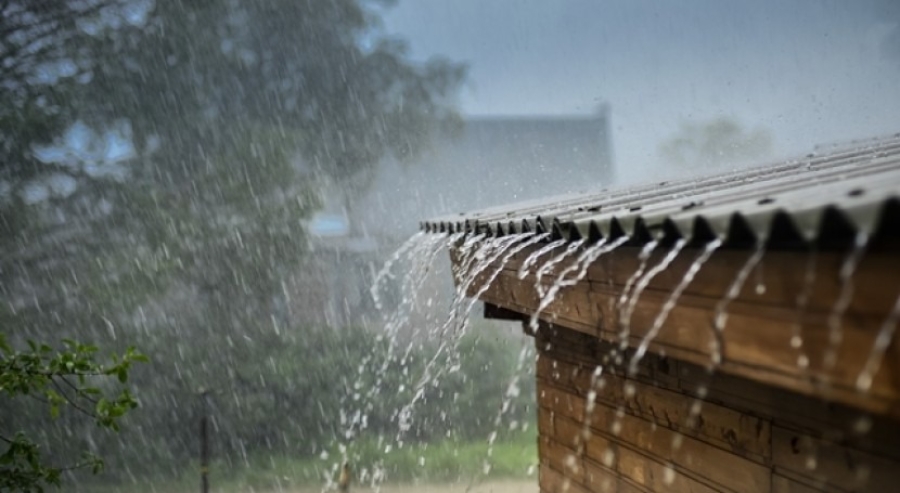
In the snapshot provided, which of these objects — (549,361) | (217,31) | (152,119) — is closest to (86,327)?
(152,119)

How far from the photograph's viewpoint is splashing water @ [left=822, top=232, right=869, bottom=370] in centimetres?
97

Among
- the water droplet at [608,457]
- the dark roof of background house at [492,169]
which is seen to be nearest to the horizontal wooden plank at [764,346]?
the water droplet at [608,457]

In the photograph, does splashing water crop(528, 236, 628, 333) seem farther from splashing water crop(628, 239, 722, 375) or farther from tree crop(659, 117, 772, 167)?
tree crop(659, 117, 772, 167)

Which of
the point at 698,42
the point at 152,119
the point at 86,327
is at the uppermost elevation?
the point at 698,42

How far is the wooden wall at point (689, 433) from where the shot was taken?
1.46 metres

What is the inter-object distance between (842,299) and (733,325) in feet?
0.87

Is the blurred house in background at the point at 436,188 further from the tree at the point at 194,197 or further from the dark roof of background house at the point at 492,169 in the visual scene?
the tree at the point at 194,197

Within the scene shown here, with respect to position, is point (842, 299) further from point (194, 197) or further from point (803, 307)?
point (194, 197)

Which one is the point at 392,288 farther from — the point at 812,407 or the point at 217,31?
the point at 812,407

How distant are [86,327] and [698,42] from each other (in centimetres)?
1821

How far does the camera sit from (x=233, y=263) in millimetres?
12266

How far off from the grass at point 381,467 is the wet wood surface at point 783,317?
1080 centimetres

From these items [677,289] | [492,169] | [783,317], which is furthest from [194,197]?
[783,317]

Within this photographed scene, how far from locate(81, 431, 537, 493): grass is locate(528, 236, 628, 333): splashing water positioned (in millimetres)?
10091
